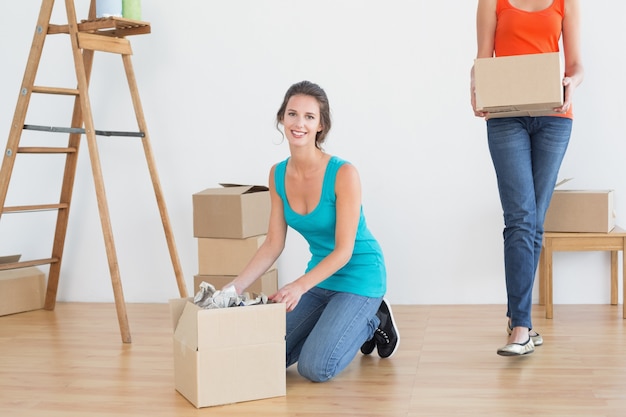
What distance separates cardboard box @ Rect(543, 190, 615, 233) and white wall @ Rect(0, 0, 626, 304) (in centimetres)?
32

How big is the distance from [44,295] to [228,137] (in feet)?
3.83

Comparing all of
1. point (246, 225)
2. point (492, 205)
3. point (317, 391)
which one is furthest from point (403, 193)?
point (317, 391)

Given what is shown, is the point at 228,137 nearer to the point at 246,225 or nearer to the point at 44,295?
the point at 246,225

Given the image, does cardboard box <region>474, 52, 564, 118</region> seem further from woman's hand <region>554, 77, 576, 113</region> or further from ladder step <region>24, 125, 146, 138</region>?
ladder step <region>24, 125, 146, 138</region>

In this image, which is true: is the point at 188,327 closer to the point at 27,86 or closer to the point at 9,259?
the point at 27,86

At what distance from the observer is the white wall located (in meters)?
3.65

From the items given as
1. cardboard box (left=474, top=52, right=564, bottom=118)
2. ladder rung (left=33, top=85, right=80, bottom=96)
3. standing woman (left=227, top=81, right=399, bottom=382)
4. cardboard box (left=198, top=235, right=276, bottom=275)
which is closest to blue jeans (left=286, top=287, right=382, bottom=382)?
standing woman (left=227, top=81, right=399, bottom=382)

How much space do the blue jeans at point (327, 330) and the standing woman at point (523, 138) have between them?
46cm

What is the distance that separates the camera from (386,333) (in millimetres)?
2709

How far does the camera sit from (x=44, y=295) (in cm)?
391

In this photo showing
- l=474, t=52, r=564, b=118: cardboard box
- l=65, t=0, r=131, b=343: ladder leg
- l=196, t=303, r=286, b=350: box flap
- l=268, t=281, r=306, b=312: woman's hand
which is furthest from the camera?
l=65, t=0, r=131, b=343: ladder leg

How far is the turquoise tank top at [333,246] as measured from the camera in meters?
2.55

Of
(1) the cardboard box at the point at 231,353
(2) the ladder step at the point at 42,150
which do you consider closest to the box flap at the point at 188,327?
(1) the cardboard box at the point at 231,353

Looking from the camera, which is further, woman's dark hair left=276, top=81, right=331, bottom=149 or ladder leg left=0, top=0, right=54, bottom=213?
ladder leg left=0, top=0, right=54, bottom=213
